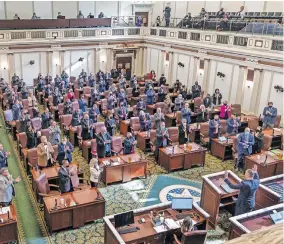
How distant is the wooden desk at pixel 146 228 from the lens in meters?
6.75

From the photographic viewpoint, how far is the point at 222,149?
12438 millimetres

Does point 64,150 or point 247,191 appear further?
point 64,150

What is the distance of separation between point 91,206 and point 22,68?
1639cm

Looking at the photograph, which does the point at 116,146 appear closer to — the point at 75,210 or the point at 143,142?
the point at 143,142

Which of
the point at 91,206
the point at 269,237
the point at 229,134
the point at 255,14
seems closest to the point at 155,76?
the point at 255,14

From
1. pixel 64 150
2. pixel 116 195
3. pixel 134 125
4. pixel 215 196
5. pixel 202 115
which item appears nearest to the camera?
pixel 215 196

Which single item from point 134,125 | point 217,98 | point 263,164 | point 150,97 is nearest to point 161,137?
point 134,125

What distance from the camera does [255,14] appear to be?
1952 cm

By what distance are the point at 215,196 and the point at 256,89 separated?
9.81 metres

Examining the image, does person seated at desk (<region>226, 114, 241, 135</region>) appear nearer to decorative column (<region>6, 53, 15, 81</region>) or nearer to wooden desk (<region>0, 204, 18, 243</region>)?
wooden desk (<region>0, 204, 18, 243</region>)

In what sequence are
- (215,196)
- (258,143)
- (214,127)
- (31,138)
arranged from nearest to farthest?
(215,196)
(31,138)
(258,143)
(214,127)

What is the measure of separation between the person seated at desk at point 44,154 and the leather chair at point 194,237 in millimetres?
5135

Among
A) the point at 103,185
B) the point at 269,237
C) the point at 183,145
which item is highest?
the point at 269,237

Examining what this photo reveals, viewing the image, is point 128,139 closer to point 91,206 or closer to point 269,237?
point 91,206
